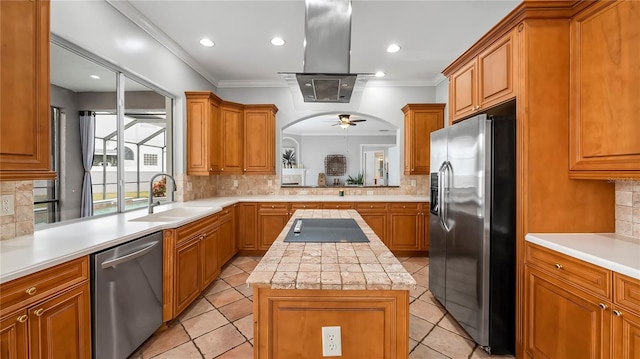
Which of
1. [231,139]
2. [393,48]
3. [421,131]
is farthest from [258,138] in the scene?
[421,131]

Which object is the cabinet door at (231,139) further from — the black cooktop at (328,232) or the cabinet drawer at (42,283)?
the cabinet drawer at (42,283)

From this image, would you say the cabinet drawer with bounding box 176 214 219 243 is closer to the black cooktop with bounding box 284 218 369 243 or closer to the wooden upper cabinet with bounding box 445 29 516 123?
the black cooktop with bounding box 284 218 369 243

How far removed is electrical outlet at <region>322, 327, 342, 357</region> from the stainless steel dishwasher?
4.46 ft

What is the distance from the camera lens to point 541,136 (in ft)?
6.10

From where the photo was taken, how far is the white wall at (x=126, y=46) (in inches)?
81.1

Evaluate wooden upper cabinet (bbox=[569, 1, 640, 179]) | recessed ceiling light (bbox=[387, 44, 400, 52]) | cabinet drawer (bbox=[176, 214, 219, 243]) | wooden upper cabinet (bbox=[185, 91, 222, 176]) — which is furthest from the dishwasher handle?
recessed ceiling light (bbox=[387, 44, 400, 52])

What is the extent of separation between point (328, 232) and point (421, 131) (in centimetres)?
305

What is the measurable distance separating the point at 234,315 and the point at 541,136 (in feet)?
9.29

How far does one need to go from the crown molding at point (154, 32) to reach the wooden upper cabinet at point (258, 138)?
938 millimetres

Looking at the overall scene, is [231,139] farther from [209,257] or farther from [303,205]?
[209,257]

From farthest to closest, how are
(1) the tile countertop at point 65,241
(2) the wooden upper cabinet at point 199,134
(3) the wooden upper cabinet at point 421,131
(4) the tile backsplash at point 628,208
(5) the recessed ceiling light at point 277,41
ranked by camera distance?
(3) the wooden upper cabinet at point 421,131 → (2) the wooden upper cabinet at point 199,134 → (5) the recessed ceiling light at point 277,41 → (4) the tile backsplash at point 628,208 → (1) the tile countertop at point 65,241

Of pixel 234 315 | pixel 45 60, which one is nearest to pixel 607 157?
pixel 234 315

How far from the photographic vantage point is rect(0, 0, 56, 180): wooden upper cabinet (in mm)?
1318

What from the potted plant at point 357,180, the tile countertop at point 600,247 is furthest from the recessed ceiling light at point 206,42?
the potted plant at point 357,180
